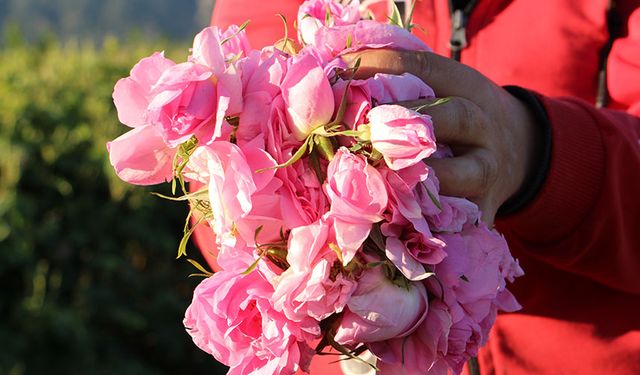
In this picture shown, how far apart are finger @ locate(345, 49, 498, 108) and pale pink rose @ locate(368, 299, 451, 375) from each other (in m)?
0.30

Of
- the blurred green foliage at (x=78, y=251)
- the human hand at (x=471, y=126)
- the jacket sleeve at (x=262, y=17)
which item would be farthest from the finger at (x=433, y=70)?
the blurred green foliage at (x=78, y=251)

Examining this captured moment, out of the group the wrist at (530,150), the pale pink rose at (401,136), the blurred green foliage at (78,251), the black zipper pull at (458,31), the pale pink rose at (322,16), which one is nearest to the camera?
the pale pink rose at (401,136)

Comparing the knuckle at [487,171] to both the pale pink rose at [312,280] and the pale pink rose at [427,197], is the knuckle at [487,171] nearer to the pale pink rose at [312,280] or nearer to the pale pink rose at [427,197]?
the pale pink rose at [427,197]

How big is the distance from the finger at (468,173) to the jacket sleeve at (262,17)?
0.56 metres

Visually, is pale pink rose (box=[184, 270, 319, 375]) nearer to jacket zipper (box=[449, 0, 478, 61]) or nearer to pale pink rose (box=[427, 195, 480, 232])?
pale pink rose (box=[427, 195, 480, 232])

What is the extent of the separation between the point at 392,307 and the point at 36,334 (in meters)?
2.70

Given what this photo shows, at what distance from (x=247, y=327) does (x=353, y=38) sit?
0.40 metres

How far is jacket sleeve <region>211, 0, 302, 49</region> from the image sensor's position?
167 cm

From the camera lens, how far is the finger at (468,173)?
113cm

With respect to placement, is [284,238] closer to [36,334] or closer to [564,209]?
[564,209]

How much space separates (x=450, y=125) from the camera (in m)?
1.15

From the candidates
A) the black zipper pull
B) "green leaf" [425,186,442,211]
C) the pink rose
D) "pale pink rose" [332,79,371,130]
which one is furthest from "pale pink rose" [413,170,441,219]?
the black zipper pull

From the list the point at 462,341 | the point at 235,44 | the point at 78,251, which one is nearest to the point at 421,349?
the point at 462,341

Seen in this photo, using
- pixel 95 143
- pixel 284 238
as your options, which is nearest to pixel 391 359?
pixel 284 238
